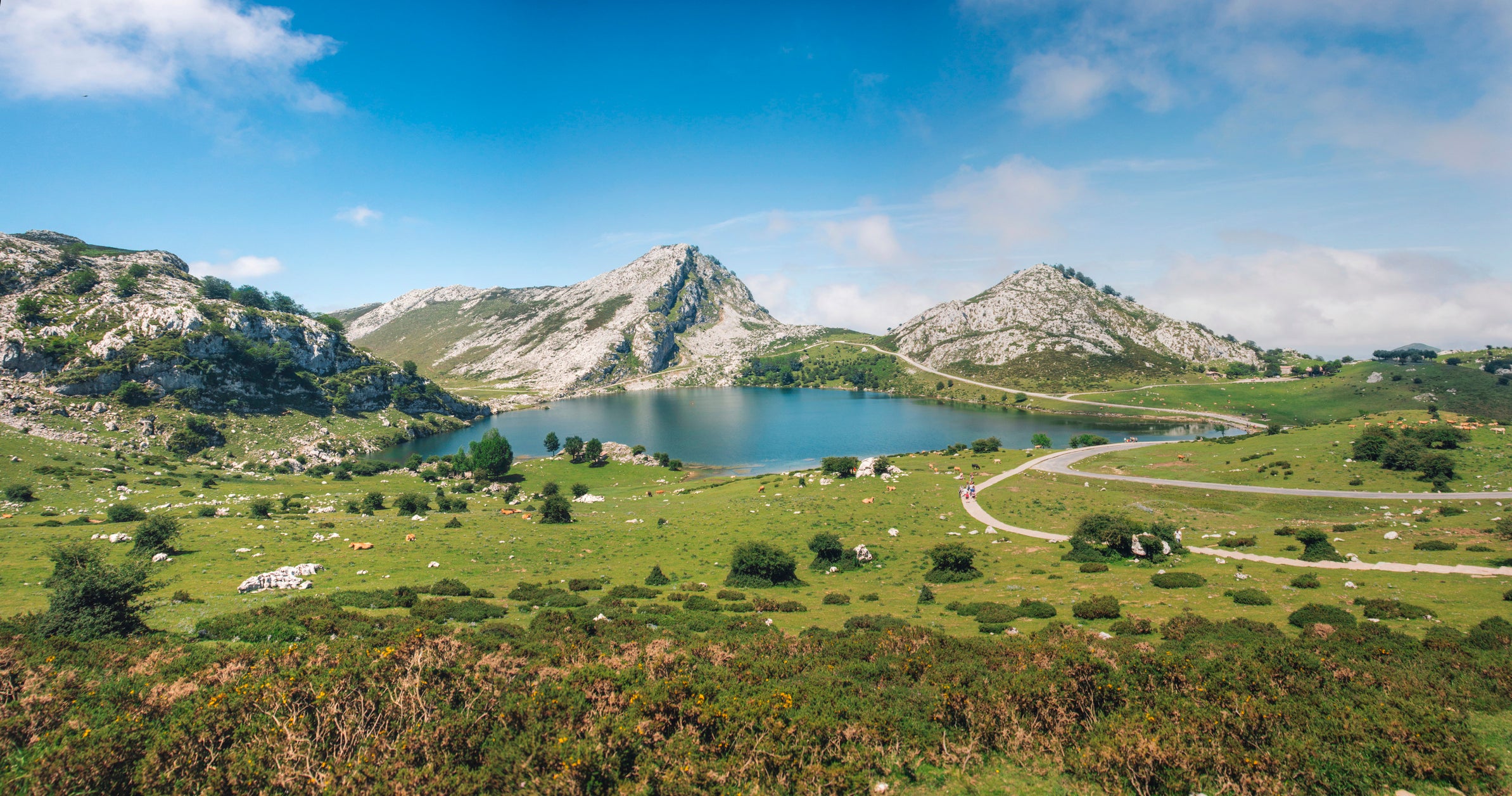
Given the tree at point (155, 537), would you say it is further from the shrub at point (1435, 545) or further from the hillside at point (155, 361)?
the hillside at point (155, 361)

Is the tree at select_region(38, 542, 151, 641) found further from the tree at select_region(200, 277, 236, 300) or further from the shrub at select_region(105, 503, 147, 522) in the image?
the tree at select_region(200, 277, 236, 300)

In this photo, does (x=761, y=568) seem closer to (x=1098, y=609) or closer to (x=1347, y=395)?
(x=1098, y=609)

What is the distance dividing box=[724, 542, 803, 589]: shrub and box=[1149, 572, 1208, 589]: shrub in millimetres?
20277

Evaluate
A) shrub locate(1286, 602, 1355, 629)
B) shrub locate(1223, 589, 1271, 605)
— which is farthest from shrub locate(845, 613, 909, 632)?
shrub locate(1223, 589, 1271, 605)

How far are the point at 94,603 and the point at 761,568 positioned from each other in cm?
2886

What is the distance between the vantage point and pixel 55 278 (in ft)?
383

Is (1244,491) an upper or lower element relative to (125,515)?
upper

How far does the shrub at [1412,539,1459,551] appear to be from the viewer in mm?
31047

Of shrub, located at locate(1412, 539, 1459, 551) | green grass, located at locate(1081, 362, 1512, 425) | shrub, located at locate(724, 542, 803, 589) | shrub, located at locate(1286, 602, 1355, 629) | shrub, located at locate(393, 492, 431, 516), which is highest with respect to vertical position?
green grass, located at locate(1081, 362, 1512, 425)

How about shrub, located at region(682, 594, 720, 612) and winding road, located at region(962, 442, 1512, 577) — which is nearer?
shrub, located at region(682, 594, 720, 612)

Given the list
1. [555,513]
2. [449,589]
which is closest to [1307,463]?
[555,513]

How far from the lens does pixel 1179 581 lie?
93.4ft

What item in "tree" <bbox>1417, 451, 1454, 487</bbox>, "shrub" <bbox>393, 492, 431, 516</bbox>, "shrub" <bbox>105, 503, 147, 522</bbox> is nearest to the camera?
"shrub" <bbox>105, 503, 147, 522</bbox>

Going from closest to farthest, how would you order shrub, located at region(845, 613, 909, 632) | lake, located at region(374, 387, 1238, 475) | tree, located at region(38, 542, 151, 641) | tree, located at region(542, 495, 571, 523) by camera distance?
tree, located at region(38, 542, 151, 641) → shrub, located at region(845, 613, 909, 632) → tree, located at region(542, 495, 571, 523) → lake, located at region(374, 387, 1238, 475)
